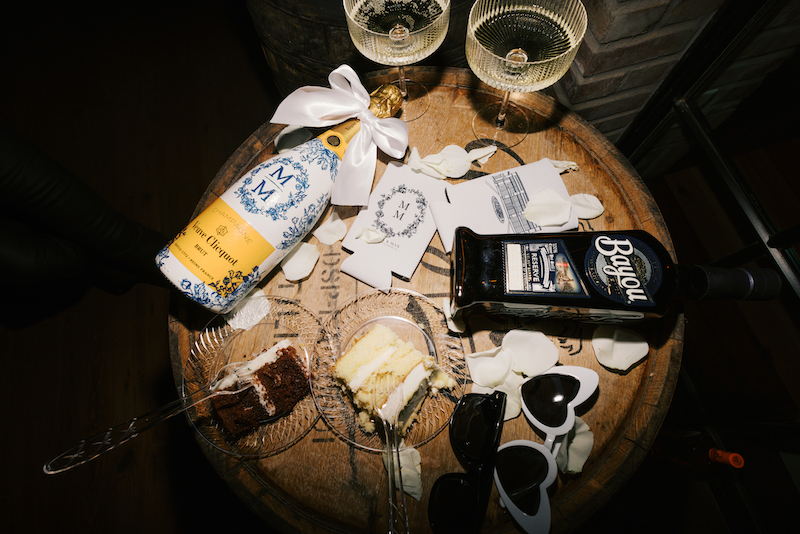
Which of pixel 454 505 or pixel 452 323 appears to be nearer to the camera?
pixel 454 505

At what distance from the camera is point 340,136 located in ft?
3.26

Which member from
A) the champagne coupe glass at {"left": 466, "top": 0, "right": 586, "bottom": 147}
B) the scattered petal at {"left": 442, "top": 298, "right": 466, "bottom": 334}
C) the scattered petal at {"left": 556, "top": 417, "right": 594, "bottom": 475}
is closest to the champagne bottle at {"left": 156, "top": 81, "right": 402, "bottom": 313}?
the champagne coupe glass at {"left": 466, "top": 0, "right": 586, "bottom": 147}

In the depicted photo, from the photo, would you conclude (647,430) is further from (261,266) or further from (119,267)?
(119,267)

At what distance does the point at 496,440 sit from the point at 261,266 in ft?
2.11

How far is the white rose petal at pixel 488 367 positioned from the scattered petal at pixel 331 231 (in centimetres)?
44

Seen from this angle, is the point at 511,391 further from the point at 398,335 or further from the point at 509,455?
the point at 398,335

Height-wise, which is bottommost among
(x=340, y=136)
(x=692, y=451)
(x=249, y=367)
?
(x=692, y=451)

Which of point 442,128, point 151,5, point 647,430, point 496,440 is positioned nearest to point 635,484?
point 647,430

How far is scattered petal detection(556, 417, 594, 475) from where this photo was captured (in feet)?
2.59

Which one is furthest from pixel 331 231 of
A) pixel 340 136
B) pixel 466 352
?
pixel 466 352

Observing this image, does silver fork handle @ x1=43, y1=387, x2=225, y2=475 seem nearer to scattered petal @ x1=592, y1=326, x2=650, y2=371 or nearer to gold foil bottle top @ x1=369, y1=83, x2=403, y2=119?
gold foil bottle top @ x1=369, y1=83, x2=403, y2=119

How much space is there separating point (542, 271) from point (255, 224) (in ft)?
2.09

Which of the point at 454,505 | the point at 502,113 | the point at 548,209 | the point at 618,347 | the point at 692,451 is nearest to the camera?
the point at 454,505

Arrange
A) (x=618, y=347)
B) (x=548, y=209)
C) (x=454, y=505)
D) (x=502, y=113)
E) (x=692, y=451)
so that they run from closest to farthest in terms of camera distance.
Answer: (x=454, y=505) → (x=618, y=347) → (x=548, y=209) → (x=502, y=113) → (x=692, y=451)
